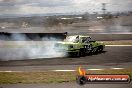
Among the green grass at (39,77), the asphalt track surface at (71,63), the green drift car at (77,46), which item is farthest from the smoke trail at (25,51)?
the green grass at (39,77)

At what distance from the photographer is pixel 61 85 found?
36.6ft

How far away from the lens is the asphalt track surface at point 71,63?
51.8ft

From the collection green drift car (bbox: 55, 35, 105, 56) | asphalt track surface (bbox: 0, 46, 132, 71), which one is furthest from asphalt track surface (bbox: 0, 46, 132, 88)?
green drift car (bbox: 55, 35, 105, 56)

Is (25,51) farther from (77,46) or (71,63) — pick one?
(71,63)

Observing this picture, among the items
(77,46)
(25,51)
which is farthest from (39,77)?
(25,51)

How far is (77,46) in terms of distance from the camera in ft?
63.1

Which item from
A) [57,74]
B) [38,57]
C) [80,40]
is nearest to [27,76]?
[57,74]

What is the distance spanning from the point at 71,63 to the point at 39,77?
4.52 metres

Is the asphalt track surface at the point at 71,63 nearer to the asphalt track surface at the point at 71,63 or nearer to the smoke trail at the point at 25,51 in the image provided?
the asphalt track surface at the point at 71,63

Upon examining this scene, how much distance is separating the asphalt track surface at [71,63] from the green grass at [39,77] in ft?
4.62

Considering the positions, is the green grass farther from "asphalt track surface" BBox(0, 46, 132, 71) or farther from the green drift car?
the green drift car

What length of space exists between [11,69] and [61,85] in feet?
16.9

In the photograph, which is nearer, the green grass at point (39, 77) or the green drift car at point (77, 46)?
the green grass at point (39, 77)

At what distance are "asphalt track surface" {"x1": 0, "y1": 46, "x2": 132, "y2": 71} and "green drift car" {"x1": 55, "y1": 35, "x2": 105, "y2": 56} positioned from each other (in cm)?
57
